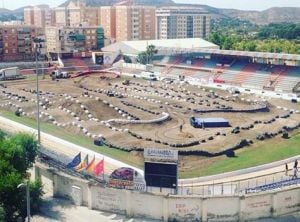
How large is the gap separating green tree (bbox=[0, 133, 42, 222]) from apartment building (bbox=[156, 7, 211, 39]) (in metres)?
146

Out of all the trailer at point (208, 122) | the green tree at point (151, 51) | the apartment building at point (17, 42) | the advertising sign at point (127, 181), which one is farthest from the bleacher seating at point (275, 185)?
the apartment building at point (17, 42)

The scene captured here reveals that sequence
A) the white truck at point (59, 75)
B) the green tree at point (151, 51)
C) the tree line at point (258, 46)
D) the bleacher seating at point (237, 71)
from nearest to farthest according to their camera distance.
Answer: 1. the bleacher seating at point (237, 71)
2. the white truck at point (59, 75)
3. the green tree at point (151, 51)
4. the tree line at point (258, 46)

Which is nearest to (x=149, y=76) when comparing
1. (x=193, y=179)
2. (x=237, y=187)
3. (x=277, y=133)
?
Answer: (x=277, y=133)

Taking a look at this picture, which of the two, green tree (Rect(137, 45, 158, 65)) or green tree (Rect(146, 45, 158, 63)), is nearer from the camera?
green tree (Rect(146, 45, 158, 63))

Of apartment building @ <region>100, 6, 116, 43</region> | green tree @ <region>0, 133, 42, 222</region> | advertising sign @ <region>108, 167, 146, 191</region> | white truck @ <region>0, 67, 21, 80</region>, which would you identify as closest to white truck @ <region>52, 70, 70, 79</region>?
white truck @ <region>0, 67, 21, 80</region>

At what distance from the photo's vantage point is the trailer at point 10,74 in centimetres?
10319

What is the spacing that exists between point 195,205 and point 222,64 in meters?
76.9

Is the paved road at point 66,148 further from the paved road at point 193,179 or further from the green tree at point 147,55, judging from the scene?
the green tree at point 147,55

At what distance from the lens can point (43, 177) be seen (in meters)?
40.2

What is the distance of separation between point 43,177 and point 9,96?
45682mm

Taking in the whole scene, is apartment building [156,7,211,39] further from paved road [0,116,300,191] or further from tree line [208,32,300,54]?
paved road [0,116,300,191]

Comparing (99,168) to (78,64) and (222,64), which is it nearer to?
(222,64)

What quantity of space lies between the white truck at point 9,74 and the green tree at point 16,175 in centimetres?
6717

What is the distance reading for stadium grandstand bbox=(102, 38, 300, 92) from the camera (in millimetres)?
91750
